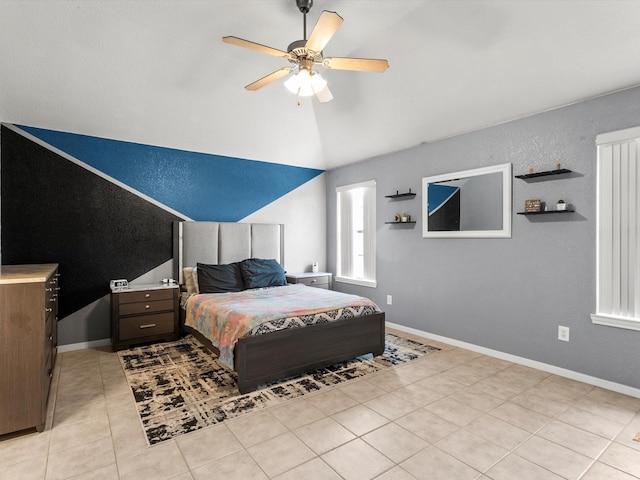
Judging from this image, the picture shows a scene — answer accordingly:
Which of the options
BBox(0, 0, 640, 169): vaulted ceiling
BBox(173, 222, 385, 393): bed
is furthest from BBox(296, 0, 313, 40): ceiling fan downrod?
BBox(173, 222, 385, 393): bed

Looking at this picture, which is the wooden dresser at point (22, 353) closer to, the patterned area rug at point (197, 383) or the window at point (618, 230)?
the patterned area rug at point (197, 383)

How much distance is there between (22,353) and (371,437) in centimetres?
236

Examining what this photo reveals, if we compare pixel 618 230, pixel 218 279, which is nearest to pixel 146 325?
pixel 218 279

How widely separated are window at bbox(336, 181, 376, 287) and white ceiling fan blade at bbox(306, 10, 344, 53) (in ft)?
10.2

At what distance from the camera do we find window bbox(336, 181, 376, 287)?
17.9ft

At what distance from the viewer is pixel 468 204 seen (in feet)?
13.4

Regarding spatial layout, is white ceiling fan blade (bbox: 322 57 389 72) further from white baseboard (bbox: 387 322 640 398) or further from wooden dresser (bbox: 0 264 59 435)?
white baseboard (bbox: 387 322 640 398)

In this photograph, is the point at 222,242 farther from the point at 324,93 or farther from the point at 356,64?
the point at 356,64

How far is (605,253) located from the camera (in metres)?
3.06

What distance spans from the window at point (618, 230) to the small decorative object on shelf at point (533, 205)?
46 cm

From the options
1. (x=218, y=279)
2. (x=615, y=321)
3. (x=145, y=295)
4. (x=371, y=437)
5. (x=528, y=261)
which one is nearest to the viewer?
(x=371, y=437)

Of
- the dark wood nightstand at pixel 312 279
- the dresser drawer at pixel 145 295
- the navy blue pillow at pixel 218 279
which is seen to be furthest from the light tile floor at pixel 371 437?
the dark wood nightstand at pixel 312 279

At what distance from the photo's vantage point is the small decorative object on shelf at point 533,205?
341 cm

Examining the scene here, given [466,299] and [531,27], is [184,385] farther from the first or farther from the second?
[531,27]
